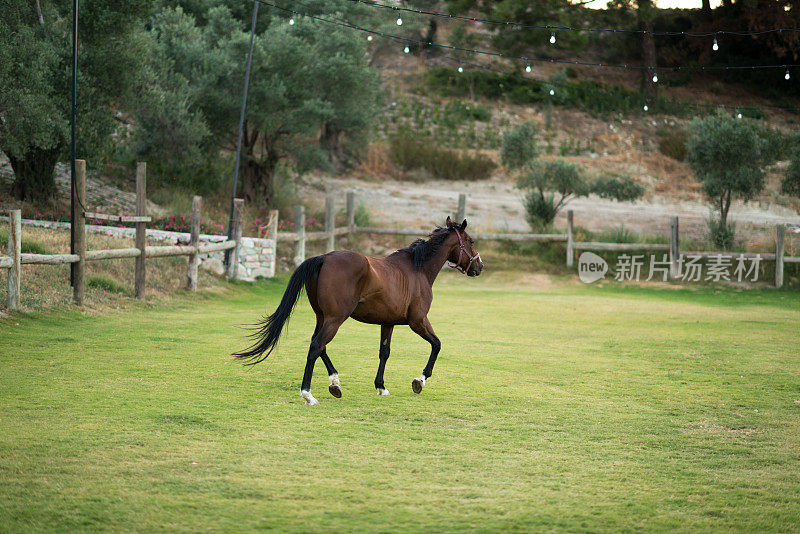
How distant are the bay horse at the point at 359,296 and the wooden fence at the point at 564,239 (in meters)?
10.8

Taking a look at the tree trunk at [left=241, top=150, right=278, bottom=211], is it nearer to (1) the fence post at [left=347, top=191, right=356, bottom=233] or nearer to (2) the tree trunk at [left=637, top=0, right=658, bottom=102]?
(1) the fence post at [left=347, top=191, right=356, bottom=233]

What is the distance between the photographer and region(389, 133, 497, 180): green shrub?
32.0 metres

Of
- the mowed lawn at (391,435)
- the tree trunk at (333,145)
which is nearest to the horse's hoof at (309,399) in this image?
the mowed lawn at (391,435)

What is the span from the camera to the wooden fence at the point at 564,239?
18766 mm

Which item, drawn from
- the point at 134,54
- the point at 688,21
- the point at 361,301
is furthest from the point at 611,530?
the point at 688,21

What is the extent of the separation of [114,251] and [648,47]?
113 ft

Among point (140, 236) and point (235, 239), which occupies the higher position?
point (140, 236)

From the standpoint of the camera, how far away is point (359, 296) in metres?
6.54

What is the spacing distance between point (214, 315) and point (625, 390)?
23.2ft

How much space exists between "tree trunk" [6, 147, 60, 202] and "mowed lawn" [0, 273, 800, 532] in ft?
26.0

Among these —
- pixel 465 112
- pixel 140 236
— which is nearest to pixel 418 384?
pixel 140 236

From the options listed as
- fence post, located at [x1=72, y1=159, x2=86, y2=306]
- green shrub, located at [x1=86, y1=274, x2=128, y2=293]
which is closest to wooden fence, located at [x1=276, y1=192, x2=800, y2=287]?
green shrub, located at [x1=86, y1=274, x2=128, y2=293]

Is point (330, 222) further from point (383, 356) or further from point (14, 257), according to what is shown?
point (383, 356)

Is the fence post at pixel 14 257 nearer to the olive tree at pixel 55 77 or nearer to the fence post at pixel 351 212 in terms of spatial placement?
the olive tree at pixel 55 77
